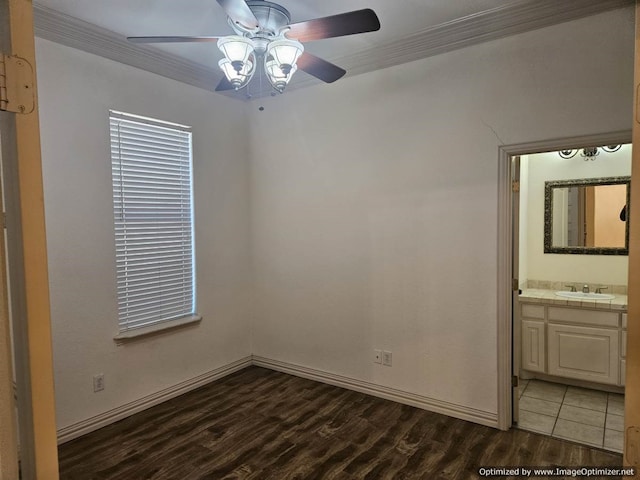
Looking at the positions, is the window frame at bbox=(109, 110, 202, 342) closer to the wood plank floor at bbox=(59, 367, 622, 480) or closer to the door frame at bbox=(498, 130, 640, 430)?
the wood plank floor at bbox=(59, 367, 622, 480)

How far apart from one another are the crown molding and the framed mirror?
75.2 inches

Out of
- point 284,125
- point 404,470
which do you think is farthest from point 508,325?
point 284,125

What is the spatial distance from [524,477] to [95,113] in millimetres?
3789

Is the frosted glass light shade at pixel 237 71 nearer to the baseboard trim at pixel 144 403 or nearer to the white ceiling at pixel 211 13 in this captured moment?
the white ceiling at pixel 211 13

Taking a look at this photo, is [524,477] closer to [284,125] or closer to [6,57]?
[6,57]

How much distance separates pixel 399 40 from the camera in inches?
119

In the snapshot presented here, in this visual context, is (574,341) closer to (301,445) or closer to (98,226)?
(301,445)

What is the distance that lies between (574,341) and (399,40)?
3048 mm

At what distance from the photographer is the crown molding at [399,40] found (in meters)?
2.52

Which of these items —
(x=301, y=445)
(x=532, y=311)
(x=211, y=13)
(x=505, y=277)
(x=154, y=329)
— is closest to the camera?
(x=211, y=13)

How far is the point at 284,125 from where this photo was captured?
391cm

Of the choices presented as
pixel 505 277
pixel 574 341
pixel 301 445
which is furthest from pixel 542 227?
pixel 301 445

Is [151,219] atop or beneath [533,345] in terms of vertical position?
atop

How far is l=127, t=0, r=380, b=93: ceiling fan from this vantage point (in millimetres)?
1840
